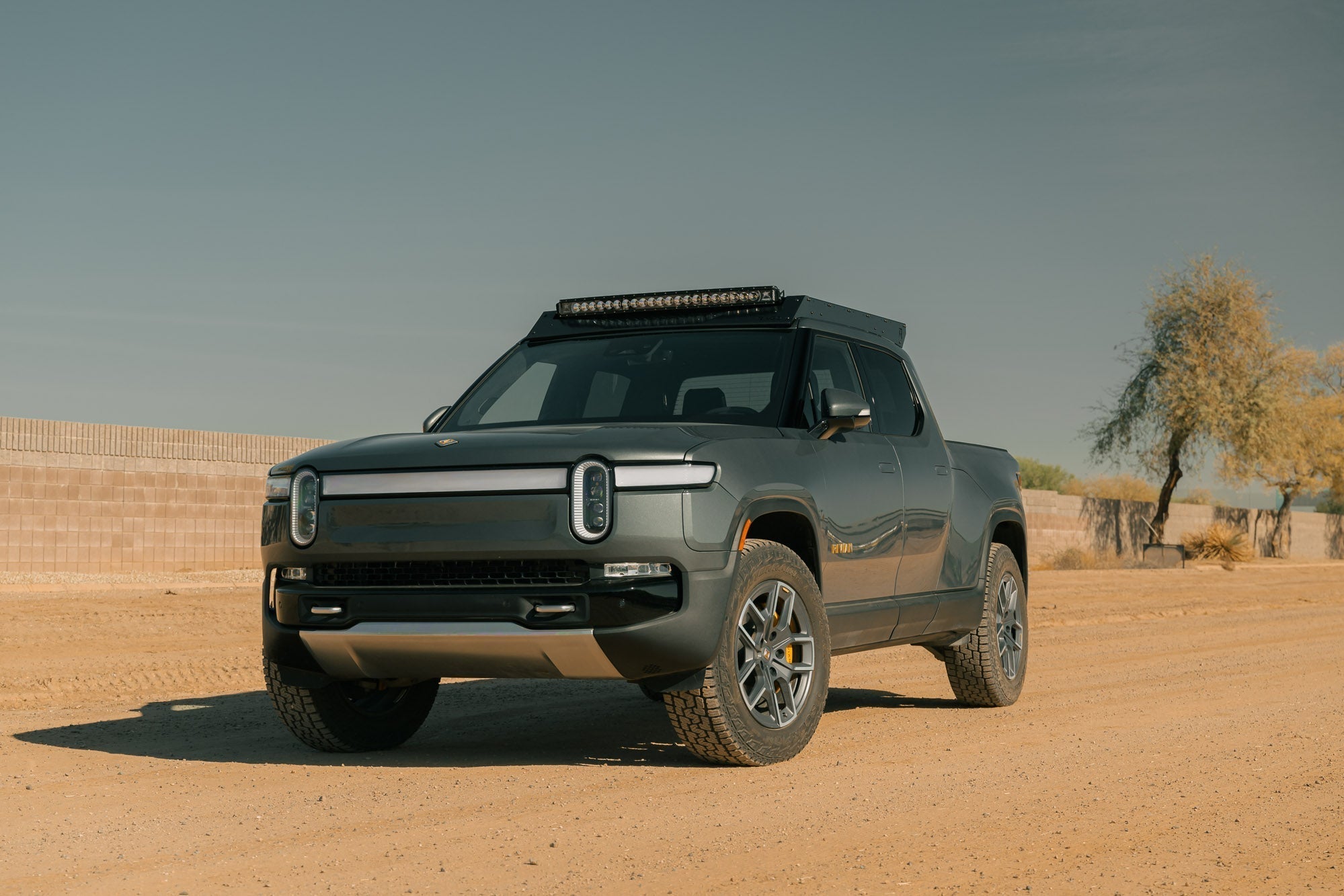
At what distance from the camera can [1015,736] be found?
8.02 metres

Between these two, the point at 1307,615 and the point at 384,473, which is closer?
the point at 384,473

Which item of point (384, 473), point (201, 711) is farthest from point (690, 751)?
point (201, 711)

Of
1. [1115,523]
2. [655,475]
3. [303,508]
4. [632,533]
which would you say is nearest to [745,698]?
[632,533]

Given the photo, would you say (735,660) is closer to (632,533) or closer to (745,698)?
(745,698)

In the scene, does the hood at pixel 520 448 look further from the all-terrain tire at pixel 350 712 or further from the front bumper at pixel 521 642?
the all-terrain tire at pixel 350 712

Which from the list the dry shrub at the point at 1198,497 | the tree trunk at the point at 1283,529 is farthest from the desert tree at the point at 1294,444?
the dry shrub at the point at 1198,497

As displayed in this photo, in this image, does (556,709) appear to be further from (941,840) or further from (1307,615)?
(1307,615)

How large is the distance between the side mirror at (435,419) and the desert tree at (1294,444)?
41.8 meters

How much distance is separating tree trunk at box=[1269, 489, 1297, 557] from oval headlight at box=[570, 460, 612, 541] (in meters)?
54.3

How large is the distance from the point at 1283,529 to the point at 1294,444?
34.5ft

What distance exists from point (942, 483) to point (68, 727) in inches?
203

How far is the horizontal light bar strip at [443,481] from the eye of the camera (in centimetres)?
638

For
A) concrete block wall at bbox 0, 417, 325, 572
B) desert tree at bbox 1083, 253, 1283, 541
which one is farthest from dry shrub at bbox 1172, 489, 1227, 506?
concrete block wall at bbox 0, 417, 325, 572

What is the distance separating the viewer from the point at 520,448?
6.47m
